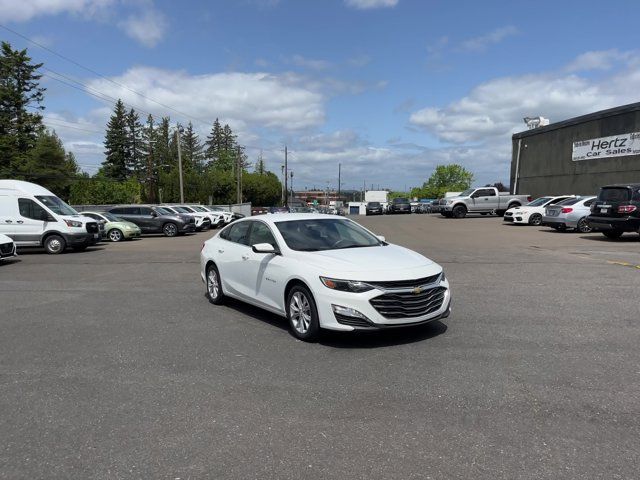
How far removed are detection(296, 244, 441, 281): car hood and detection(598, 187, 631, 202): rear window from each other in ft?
44.3

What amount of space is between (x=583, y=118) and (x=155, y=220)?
2802 centimetres

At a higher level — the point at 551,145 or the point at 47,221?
the point at 551,145

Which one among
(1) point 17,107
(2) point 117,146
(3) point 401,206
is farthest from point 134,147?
(3) point 401,206

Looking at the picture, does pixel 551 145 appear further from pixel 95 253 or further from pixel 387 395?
pixel 387 395

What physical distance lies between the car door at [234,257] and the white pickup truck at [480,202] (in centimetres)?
2987

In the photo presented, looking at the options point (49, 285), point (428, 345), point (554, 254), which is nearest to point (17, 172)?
point (49, 285)

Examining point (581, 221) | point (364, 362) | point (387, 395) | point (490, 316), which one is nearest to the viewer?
point (387, 395)

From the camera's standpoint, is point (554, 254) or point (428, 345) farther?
point (554, 254)

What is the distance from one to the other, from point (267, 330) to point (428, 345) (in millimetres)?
2044

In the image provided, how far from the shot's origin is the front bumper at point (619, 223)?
16.4m

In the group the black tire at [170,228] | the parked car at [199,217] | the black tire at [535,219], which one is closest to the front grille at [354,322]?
the black tire at [170,228]

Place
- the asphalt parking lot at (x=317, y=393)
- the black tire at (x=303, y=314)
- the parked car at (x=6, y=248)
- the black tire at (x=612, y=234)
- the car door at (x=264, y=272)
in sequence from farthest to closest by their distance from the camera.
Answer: the black tire at (x=612, y=234) < the parked car at (x=6, y=248) < the car door at (x=264, y=272) < the black tire at (x=303, y=314) < the asphalt parking lot at (x=317, y=393)

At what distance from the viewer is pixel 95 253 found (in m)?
17.5

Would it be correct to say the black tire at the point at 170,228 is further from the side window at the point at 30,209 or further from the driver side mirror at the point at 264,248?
the driver side mirror at the point at 264,248
